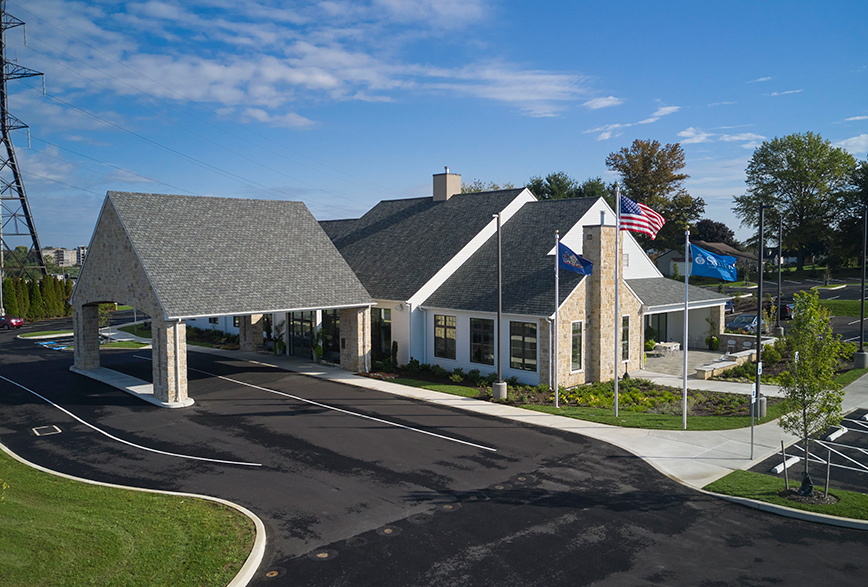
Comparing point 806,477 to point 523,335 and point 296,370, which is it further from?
point 296,370

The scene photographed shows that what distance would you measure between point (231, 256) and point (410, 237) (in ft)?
37.3

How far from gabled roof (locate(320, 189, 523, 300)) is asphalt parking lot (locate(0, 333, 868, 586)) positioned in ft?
29.4

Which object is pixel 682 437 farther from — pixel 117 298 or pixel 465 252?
pixel 117 298

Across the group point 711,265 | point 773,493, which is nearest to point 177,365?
point 711,265

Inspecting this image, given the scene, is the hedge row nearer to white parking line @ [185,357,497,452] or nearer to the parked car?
white parking line @ [185,357,497,452]

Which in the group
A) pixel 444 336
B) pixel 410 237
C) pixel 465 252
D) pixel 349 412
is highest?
pixel 410 237

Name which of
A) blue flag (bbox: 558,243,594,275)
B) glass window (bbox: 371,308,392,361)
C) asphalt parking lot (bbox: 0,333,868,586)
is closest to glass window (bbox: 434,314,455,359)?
glass window (bbox: 371,308,392,361)

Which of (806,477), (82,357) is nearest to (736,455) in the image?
(806,477)

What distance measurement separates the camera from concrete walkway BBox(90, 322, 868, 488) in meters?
15.7

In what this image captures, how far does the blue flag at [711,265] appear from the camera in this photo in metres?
18.3

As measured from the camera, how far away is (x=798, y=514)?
12578 mm

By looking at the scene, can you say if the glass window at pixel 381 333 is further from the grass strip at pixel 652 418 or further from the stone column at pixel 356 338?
the grass strip at pixel 652 418

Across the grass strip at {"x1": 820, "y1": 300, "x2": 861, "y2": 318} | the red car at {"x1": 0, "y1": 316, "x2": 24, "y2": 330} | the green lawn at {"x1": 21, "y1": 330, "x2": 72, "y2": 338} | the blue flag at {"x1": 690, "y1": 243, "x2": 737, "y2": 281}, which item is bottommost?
the green lawn at {"x1": 21, "y1": 330, "x2": 72, "y2": 338}

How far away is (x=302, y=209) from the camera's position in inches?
1319
